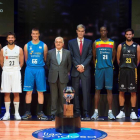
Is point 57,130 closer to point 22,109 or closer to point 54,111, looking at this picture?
point 54,111

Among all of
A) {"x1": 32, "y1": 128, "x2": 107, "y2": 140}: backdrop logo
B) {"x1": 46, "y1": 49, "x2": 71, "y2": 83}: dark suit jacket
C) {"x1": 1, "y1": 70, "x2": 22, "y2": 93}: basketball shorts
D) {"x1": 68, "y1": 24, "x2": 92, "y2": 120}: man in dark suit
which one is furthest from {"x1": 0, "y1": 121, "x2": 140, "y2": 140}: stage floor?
{"x1": 46, "y1": 49, "x2": 71, "y2": 83}: dark suit jacket

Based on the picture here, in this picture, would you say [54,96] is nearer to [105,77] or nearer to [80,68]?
[80,68]

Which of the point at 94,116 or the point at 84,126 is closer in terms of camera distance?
the point at 84,126

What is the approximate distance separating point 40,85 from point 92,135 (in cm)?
191

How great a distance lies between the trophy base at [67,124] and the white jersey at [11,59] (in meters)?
1.81

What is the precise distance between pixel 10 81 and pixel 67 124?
6.18 ft

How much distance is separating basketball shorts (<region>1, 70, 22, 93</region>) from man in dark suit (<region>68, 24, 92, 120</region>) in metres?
1.15

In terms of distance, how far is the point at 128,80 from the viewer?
6250mm

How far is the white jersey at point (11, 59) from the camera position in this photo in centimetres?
607

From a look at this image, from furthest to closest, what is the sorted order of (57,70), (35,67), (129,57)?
(129,57) → (35,67) → (57,70)

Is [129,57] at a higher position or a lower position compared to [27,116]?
higher

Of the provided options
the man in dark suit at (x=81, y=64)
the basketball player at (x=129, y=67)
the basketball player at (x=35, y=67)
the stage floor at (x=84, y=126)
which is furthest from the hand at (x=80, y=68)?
the stage floor at (x=84, y=126)

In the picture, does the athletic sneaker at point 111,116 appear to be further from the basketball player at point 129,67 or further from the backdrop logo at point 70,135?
the backdrop logo at point 70,135

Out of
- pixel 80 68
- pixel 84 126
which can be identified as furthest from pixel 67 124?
pixel 80 68
